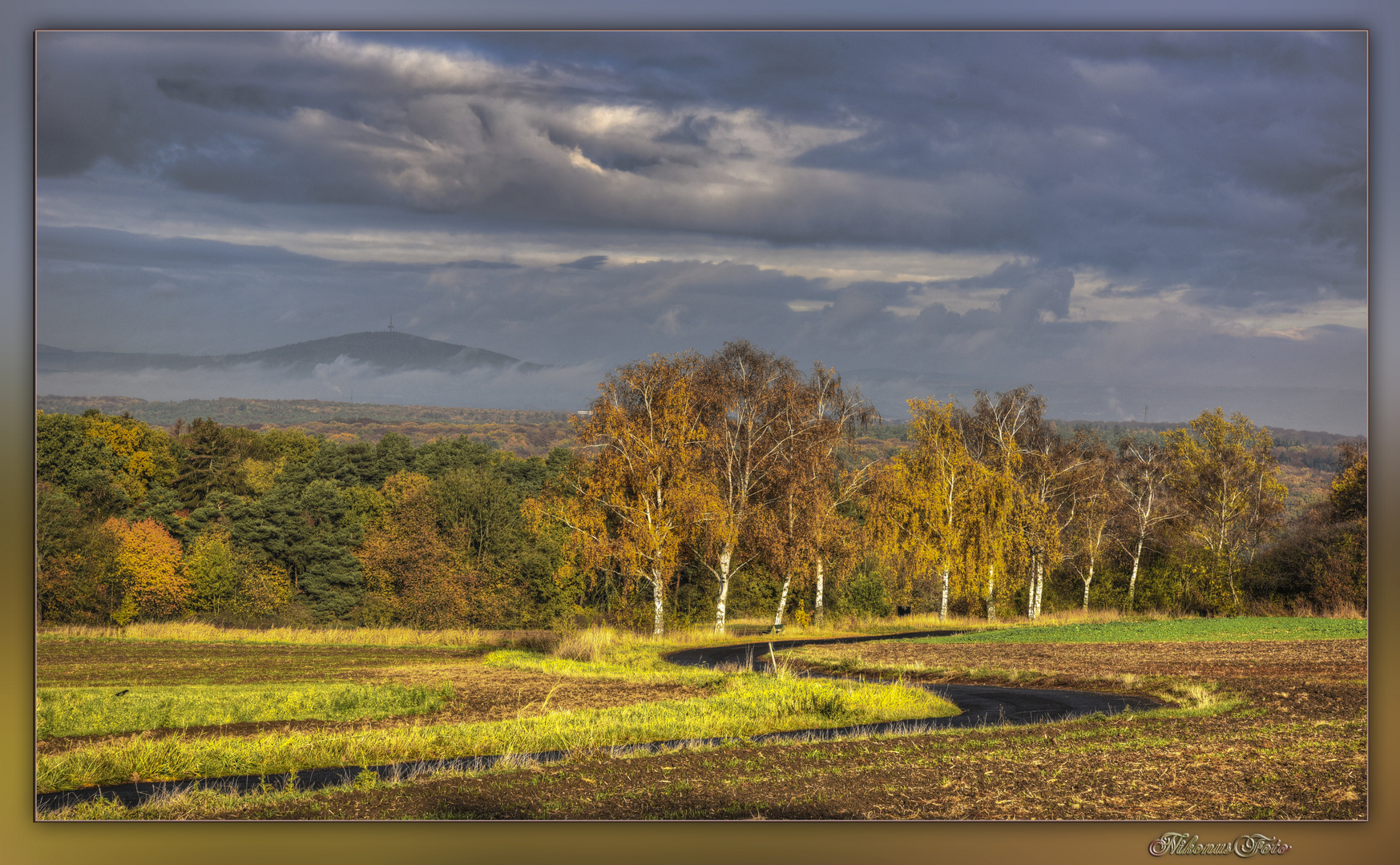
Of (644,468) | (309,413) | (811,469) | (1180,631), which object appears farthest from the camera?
(309,413)

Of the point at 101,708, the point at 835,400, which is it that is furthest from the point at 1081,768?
the point at 835,400

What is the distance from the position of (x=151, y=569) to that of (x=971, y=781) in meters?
40.9

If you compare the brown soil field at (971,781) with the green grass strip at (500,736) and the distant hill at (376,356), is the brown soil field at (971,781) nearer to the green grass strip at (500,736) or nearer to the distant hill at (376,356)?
the green grass strip at (500,736)

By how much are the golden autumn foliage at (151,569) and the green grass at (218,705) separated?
2239 cm

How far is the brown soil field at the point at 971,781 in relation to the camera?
10453 millimetres

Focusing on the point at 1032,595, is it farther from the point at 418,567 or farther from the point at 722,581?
the point at 418,567

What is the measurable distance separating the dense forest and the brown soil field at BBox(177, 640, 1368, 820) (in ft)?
23.6

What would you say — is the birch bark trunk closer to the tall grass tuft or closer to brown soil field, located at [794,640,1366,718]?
brown soil field, located at [794,640,1366,718]

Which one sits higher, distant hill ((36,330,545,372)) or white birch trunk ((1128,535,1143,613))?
distant hill ((36,330,545,372))

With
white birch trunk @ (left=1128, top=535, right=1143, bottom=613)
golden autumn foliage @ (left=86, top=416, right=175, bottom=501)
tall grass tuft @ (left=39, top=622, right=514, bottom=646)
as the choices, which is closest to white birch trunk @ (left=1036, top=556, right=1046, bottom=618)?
white birch trunk @ (left=1128, top=535, right=1143, bottom=613)

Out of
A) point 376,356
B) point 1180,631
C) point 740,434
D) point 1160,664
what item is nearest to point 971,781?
point 1160,664

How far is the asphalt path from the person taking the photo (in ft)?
36.9

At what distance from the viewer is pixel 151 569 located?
40.9 metres

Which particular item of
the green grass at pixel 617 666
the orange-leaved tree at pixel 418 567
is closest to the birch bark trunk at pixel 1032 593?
the green grass at pixel 617 666
